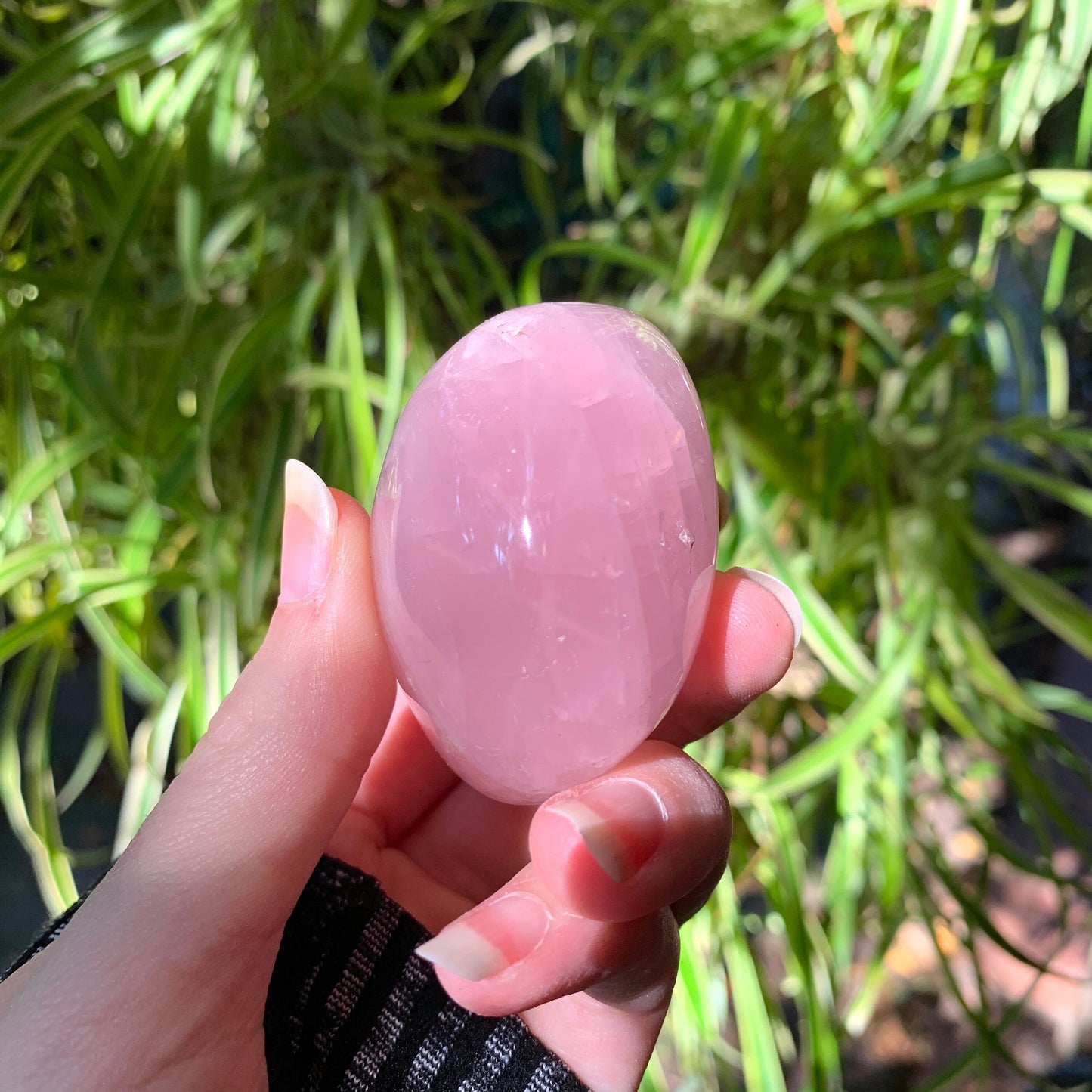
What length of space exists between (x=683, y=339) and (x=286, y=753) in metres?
0.38

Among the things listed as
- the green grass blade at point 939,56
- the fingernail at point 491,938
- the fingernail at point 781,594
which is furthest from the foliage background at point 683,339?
the fingernail at point 491,938

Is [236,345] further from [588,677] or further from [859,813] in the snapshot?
[859,813]

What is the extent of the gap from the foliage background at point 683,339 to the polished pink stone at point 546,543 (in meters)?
0.20

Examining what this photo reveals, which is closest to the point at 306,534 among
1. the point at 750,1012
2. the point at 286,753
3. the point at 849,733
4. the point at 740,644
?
the point at 286,753

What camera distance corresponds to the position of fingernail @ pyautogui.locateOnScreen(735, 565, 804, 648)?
371 millimetres

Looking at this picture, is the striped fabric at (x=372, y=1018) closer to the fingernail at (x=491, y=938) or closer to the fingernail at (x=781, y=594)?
the fingernail at (x=491, y=938)

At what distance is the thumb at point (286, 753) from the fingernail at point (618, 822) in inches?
3.7

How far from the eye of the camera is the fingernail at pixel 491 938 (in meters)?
0.28

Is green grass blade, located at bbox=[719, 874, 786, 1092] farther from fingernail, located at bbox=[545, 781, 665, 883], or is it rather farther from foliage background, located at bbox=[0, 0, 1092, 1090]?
fingernail, located at bbox=[545, 781, 665, 883]

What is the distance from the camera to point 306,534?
1.11 ft

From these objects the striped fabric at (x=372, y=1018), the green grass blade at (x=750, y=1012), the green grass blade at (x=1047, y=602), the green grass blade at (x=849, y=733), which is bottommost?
the green grass blade at (x=750, y=1012)

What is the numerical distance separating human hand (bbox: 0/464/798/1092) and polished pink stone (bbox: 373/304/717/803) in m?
0.03

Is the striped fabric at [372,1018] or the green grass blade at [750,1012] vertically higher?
the striped fabric at [372,1018]

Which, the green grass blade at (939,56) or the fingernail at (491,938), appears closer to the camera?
the fingernail at (491,938)
